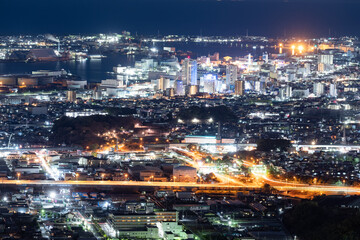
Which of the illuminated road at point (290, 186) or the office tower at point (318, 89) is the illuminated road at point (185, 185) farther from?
the office tower at point (318, 89)

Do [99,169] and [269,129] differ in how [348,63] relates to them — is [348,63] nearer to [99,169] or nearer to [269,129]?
[269,129]

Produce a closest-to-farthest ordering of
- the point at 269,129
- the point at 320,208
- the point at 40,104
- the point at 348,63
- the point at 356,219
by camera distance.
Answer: the point at 356,219 → the point at 320,208 → the point at 269,129 → the point at 40,104 → the point at 348,63

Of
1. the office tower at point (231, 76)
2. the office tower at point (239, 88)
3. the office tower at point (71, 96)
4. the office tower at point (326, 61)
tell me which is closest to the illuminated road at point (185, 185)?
the office tower at point (71, 96)

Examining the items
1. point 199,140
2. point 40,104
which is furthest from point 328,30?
point 199,140

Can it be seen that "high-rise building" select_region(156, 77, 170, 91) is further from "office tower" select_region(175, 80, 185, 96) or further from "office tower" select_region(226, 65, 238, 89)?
"office tower" select_region(226, 65, 238, 89)

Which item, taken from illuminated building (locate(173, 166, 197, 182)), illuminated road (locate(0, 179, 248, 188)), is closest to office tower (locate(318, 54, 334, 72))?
illuminated building (locate(173, 166, 197, 182))

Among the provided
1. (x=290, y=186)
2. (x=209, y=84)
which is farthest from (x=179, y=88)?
(x=290, y=186)
